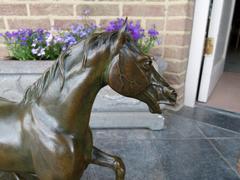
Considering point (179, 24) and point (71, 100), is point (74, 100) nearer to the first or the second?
point (71, 100)

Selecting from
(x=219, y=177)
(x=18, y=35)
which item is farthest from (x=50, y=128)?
(x=18, y=35)

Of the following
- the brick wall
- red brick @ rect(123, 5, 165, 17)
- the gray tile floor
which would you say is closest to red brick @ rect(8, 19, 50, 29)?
the brick wall

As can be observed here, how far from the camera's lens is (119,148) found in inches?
49.9

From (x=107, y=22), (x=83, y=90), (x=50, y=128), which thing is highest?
(x=107, y=22)

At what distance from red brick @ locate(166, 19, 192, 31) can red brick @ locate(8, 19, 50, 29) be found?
32.6 inches

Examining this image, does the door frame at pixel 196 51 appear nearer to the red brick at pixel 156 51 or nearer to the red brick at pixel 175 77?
the red brick at pixel 175 77

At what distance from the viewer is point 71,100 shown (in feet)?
2.02

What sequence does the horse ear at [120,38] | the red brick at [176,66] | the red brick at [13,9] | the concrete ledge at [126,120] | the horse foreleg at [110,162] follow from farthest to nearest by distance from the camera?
the red brick at [176,66]
the red brick at [13,9]
the concrete ledge at [126,120]
the horse foreleg at [110,162]
the horse ear at [120,38]

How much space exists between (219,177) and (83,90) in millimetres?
818

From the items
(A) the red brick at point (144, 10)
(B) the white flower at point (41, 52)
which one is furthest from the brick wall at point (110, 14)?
(B) the white flower at point (41, 52)

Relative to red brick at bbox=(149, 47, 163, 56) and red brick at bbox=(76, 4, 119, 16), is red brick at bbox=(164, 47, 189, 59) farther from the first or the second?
red brick at bbox=(76, 4, 119, 16)

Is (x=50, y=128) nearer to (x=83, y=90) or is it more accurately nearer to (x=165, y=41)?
(x=83, y=90)

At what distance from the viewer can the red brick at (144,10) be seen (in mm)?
1605

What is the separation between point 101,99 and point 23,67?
466 millimetres
